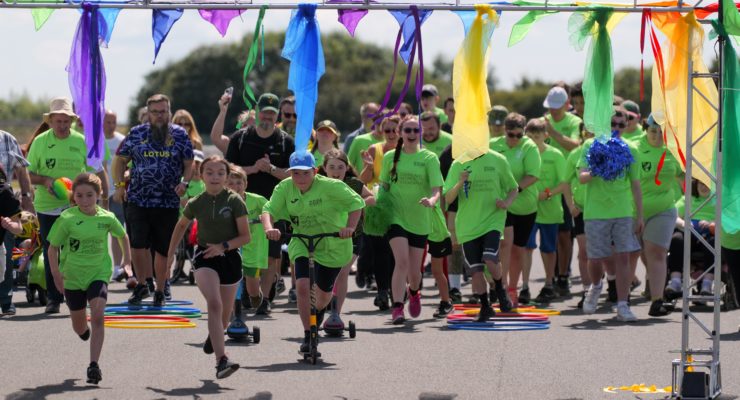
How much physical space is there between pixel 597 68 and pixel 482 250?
437 cm

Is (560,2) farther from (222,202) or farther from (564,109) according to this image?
(564,109)

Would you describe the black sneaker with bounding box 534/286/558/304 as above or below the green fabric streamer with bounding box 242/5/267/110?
below

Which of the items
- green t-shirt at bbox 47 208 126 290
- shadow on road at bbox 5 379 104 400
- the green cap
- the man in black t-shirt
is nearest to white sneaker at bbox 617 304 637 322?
the man in black t-shirt

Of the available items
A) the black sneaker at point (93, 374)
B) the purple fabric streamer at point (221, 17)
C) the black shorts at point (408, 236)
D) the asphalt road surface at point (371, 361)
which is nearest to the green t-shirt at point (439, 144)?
the black shorts at point (408, 236)

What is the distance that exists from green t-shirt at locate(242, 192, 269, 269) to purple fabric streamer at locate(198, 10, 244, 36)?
3.54 meters

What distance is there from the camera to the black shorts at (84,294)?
11.1 meters

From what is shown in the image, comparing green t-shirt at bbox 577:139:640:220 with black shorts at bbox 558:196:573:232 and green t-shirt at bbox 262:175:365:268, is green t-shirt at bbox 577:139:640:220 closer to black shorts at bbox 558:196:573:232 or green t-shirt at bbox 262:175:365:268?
black shorts at bbox 558:196:573:232

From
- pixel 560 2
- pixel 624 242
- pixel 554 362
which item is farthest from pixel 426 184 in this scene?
pixel 560 2

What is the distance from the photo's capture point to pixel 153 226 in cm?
1500

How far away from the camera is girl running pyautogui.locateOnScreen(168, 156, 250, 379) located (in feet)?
36.9

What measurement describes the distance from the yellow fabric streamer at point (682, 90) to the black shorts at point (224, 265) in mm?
3429

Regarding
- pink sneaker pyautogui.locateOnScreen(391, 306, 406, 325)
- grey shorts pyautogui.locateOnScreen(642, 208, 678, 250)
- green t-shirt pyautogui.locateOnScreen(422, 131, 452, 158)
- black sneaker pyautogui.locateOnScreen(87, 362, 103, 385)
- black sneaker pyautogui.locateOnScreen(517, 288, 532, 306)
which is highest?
→ green t-shirt pyautogui.locateOnScreen(422, 131, 452, 158)

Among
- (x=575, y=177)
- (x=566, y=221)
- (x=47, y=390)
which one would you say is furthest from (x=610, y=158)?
(x=47, y=390)

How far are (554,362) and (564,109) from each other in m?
6.45
